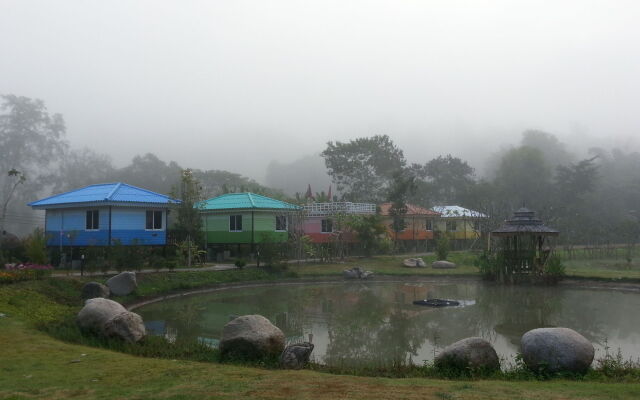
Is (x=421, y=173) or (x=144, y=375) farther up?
(x=421, y=173)

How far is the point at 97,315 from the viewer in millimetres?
11289

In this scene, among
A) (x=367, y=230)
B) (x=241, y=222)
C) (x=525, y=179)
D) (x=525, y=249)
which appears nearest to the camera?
(x=525, y=249)

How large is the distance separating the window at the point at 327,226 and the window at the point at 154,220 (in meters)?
13.0

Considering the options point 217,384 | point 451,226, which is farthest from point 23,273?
point 451,226

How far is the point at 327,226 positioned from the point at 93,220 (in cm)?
1628

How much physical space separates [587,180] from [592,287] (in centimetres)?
3587

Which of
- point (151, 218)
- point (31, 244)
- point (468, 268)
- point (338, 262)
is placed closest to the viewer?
point (31, 244)

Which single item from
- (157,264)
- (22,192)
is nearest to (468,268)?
(157,264)

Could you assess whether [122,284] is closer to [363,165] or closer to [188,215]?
[188,215]

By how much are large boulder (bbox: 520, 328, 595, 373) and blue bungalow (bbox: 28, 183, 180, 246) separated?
67.9 ft

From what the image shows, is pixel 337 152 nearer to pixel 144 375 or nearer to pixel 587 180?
pixel 587 180

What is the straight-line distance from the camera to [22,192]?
53156mm

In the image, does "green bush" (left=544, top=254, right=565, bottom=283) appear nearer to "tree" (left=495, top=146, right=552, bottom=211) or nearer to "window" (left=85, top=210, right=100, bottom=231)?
"window" (left=85, top=210, right=100, bottom=231)

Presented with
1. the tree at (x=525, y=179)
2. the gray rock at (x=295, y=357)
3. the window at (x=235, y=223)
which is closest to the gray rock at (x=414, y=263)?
the window at (x=235, y=223)
